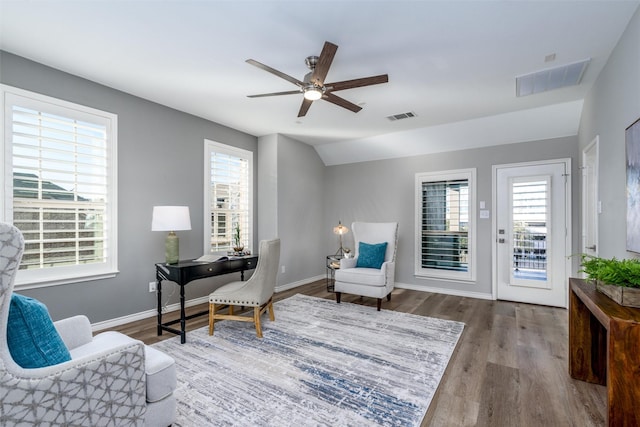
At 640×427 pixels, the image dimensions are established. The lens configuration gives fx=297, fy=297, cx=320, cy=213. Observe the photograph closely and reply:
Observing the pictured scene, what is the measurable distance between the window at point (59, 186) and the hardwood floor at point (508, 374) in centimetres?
90

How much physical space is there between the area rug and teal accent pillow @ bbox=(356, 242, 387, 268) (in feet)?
2.93

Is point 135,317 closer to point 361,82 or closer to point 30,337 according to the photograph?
point 30,337

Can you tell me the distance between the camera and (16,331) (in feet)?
3.74

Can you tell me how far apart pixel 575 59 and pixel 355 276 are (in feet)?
10.5

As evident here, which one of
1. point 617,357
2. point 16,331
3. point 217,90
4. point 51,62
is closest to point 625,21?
point 617,357

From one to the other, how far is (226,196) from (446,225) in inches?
142

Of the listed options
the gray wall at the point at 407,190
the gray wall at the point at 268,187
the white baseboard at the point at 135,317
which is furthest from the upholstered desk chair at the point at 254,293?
the gray wall at the point at 407,190

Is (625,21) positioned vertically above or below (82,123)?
above

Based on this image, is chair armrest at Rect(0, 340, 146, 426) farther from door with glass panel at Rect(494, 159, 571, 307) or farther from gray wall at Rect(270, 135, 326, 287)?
door with glass panel at Rect(494, 159, 571, 307)

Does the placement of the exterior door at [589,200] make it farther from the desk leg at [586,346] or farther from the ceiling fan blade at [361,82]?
the ceiling fan blade at [361,82]

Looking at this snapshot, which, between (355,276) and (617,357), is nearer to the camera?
(617,357)

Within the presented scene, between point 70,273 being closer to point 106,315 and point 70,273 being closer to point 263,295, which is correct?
point 106,315

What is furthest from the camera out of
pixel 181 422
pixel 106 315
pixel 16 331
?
pixel 106 315

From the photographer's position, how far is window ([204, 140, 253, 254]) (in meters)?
4.29
